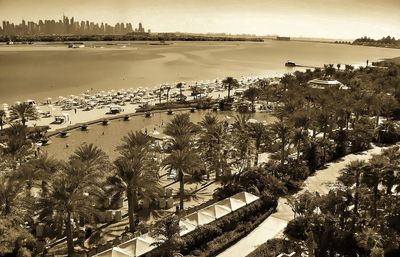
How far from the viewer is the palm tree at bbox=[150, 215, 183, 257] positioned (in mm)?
17562

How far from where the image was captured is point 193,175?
2989 cm

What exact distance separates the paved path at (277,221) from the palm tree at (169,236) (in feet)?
12.2

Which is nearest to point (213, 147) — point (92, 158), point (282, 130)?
point (282, 130)

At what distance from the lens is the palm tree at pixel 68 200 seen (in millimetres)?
18688

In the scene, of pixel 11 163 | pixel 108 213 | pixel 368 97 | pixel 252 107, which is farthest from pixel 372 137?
pixel 11 163

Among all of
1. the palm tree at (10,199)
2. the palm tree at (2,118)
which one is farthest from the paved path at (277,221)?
the palm tree at (2,118)

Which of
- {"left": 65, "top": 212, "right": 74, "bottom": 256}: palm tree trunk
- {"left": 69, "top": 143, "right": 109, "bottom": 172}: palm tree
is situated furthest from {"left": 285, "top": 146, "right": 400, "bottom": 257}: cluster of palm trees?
{"left": 69, "top": 143, "right": 109, "bottom": 172}: palm tree

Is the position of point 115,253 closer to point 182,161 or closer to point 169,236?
point 169,236

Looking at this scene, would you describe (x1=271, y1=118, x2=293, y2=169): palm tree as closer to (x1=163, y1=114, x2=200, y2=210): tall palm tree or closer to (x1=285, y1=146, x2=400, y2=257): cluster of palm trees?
(x1=163, y1=114, x2=200, y2=210): tall palm tree

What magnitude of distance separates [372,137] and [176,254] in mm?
27155

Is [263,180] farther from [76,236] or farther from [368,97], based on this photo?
[368,97]

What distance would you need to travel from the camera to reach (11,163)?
25641mm

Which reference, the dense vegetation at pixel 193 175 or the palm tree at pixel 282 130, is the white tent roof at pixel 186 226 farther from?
the palm tree at pixel 282 130

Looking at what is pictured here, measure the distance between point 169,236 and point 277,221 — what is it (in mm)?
8553
